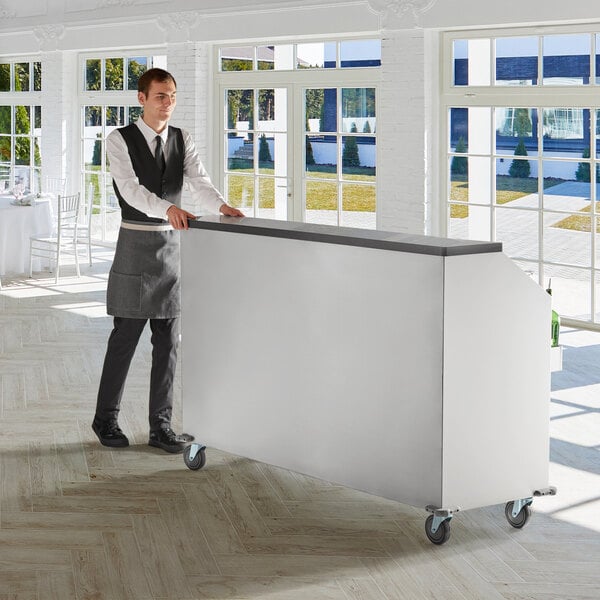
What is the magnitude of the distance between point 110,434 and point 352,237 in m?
1.78

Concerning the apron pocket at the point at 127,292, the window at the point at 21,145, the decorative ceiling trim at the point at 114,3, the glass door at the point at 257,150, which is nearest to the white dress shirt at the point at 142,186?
the apron pocket at the point at 127,292

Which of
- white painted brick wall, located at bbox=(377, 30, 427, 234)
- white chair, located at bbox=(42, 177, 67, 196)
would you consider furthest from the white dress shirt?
white chair, located at bbox=(42, 177, 67, 196)

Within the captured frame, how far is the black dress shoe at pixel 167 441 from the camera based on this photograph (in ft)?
15.9

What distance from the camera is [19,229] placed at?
10.6 metres

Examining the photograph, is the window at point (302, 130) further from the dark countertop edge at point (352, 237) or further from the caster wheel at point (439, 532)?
the caster wheel at point (439, 532)

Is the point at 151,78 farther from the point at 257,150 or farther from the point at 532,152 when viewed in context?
the point at 257,150

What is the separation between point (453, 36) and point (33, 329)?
4266 millimetres

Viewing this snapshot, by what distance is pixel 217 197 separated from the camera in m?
4.87

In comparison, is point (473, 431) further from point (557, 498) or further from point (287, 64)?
point (287, 64)

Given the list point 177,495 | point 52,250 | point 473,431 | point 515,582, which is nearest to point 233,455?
point 177,495

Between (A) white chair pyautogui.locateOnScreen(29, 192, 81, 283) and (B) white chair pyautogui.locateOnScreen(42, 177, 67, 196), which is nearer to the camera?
(A) white chair pyautogui.locateOnScreen(29, 192, 81, 283)

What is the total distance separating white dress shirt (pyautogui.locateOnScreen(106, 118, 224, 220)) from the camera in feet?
15.0

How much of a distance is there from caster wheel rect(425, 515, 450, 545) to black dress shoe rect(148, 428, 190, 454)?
4.79ft

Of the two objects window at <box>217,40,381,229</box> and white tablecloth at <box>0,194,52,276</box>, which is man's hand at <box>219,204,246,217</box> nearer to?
window at <box>217,40,381,229</box>
